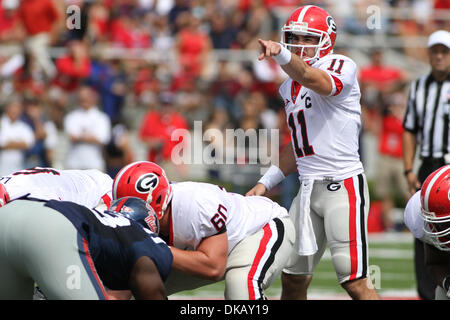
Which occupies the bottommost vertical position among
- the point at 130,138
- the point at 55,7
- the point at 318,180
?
the point at 130,138

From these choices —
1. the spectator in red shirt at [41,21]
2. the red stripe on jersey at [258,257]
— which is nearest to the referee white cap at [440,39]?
the red stripe on jersey at [258,257]

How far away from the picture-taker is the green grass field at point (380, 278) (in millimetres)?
7059

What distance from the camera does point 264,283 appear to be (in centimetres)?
446

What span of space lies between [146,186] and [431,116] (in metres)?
2.99

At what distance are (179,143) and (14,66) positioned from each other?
→ 2620 mm

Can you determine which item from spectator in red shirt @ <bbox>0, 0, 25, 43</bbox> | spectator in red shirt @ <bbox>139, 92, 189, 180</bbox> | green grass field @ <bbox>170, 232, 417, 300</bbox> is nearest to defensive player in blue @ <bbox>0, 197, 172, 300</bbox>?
green grass field @ <bbox>170, 232, 417, 300</bbox>

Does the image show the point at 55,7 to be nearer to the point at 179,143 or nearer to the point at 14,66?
the point at 14,66

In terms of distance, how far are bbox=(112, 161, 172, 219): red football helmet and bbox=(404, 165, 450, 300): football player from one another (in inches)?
52.1

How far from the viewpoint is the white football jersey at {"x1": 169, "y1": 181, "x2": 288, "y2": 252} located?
4141 millimetres
